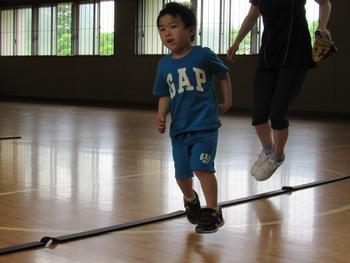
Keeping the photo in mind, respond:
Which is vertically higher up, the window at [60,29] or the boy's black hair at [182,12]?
the window at [60,29]

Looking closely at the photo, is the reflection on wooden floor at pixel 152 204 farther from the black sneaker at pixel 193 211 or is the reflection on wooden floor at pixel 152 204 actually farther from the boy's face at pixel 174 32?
the boy's face at pixel 174 32

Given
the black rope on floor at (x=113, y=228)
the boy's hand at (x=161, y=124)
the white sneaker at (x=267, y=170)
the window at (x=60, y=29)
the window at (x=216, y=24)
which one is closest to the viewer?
the black rope on floor at (x=113, y=228)

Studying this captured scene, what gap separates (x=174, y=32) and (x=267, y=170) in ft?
4.62

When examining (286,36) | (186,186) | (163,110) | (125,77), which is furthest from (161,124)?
(125,77)

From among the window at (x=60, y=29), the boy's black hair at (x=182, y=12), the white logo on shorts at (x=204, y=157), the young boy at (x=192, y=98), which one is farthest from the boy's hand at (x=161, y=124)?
the window at (x=60, y=29)

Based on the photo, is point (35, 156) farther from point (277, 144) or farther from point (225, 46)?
point (225, 46)

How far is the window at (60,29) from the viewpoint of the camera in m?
16.5

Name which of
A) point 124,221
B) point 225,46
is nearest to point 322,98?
point 225,46

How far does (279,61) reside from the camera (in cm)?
369

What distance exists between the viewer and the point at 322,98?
12.8 meters

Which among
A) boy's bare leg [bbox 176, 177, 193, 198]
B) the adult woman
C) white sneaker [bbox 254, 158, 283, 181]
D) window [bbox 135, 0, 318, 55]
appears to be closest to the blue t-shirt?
boy's bare leg [bbox 176, 177, 193, 198]

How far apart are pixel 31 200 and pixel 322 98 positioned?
33.3ft

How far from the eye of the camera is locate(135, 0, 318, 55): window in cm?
1379

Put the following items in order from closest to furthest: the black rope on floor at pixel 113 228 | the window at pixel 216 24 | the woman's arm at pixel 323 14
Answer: the black rope on floor at pixel 113 228
the woman's arm at pixel 323 14
the window at pixel 216 24
